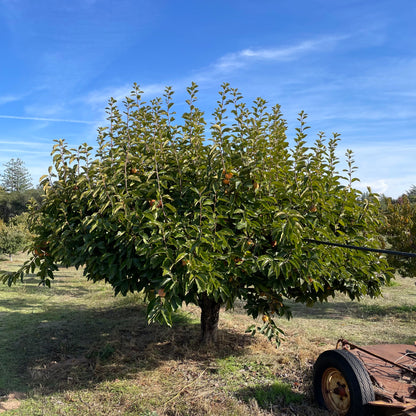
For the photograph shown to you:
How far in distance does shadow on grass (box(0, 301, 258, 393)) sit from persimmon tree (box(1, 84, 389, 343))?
5.46 ft

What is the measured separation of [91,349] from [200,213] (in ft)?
13.2

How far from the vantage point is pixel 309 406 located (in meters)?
4.22

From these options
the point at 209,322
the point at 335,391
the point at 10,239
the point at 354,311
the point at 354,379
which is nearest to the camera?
the point at 354,379

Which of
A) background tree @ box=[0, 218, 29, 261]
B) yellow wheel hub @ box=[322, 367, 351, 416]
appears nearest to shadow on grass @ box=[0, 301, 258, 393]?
yellow wheel hub @ box=[322, 367, 351, 416]

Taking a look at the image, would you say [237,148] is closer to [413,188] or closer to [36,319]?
[36,319]

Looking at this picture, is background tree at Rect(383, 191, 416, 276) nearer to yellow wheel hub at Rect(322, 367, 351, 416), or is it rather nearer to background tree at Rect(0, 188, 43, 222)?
yellow wheel hub at Rect(322, 367, 351, 416)

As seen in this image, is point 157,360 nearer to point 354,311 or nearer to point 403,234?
point 354,311

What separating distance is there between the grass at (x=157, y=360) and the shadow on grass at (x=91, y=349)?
18 millimetres

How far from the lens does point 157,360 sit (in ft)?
19.3

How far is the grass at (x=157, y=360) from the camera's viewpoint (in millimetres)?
4480

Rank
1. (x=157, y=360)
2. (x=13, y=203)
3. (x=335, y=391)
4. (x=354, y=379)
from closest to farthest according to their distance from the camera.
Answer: (x=354, y=379)
(x=335, y=391)
(x=157, y=360)
(x=13, y=203)

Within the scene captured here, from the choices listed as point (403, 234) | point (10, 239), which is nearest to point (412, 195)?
point (403, 234)

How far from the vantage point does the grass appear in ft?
14.7

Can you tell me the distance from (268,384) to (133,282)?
231cm
